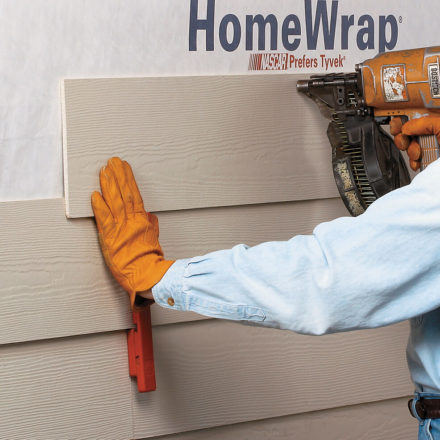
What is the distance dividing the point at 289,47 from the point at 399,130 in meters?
0.28

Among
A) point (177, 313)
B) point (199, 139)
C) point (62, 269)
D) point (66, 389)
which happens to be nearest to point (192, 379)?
point (177, 313)

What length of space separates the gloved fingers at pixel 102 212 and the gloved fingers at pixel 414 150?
0.63m

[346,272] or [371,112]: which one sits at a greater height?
[371,112]

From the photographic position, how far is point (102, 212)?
1.18 meters

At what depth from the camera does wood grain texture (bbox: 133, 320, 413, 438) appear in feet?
4.33

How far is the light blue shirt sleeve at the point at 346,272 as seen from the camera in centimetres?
79

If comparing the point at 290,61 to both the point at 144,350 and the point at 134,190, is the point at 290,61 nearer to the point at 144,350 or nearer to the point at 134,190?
the point at 134,190

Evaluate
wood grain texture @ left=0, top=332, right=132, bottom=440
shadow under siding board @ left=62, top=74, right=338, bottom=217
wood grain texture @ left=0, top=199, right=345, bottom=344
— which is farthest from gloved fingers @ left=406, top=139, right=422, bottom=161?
wood grain texture @ left=0, top=332, right=132, bottom=440

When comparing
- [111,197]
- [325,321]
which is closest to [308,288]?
[325,321]

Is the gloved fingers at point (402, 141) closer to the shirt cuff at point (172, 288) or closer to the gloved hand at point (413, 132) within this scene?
the gloved hand at point (413, 132)

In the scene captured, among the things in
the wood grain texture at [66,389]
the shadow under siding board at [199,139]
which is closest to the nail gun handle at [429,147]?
the shadow under siding board at [199,139]

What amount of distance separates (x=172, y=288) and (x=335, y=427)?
0.70 meters

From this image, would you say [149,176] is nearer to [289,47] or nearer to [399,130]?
[289,47]

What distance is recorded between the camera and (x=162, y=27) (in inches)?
48.4
